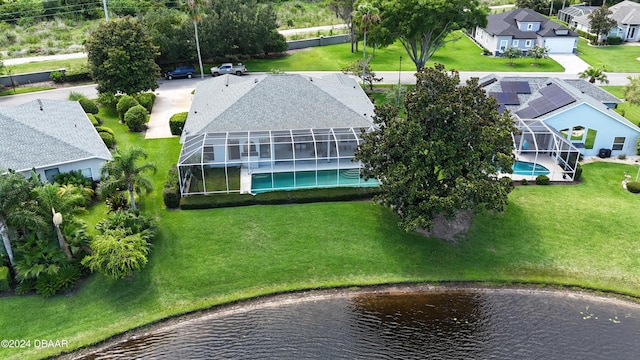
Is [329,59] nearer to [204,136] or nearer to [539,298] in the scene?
[204,136]

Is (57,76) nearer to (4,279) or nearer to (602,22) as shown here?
(4,279)

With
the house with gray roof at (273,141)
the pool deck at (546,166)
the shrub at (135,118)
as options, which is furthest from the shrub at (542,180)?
the shrub at (135,118)

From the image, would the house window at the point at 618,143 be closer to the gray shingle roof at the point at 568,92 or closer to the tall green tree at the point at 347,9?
the gray shingle roof at the point at 568,92

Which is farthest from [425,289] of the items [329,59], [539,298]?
[329,59]

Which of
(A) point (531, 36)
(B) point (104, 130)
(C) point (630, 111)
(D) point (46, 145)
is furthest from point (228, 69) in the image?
(C) point (630, 111)

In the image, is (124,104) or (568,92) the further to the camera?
(124,104)

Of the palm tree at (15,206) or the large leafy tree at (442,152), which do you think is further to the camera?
the large leafy tree at (442,152)
